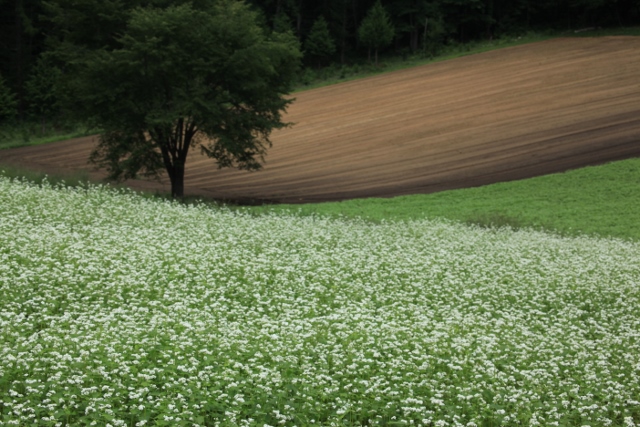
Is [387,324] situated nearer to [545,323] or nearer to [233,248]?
[545,323]

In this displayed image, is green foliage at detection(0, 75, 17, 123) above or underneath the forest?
underneath

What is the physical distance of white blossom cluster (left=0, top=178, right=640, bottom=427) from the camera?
8.28 metres

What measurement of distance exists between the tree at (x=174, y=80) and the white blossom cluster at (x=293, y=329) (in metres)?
11.9

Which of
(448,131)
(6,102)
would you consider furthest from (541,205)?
(6,102)

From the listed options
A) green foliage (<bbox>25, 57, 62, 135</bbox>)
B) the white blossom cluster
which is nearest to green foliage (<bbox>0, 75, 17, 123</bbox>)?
green foliage (<bbox>25, 57, 62, 135</bbox>)

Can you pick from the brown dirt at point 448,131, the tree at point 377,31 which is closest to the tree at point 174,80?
the brown dirt at point 448,131

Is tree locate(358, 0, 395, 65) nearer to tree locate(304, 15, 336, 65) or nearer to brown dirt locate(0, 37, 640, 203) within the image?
tree locate(304, 15, 336, 65)

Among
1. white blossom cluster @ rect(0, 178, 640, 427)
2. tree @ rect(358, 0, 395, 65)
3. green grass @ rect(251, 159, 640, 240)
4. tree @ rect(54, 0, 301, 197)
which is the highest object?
tree @ rect(358, 0, 395, 65)

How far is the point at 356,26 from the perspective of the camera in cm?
8300

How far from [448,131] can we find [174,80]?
18.5 m

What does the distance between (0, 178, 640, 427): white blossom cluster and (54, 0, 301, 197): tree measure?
11.9 meters

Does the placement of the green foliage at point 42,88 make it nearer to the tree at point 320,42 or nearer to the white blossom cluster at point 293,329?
the tree at point 320,42

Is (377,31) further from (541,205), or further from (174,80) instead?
(541,205)

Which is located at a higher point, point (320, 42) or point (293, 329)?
point (320, 42)
